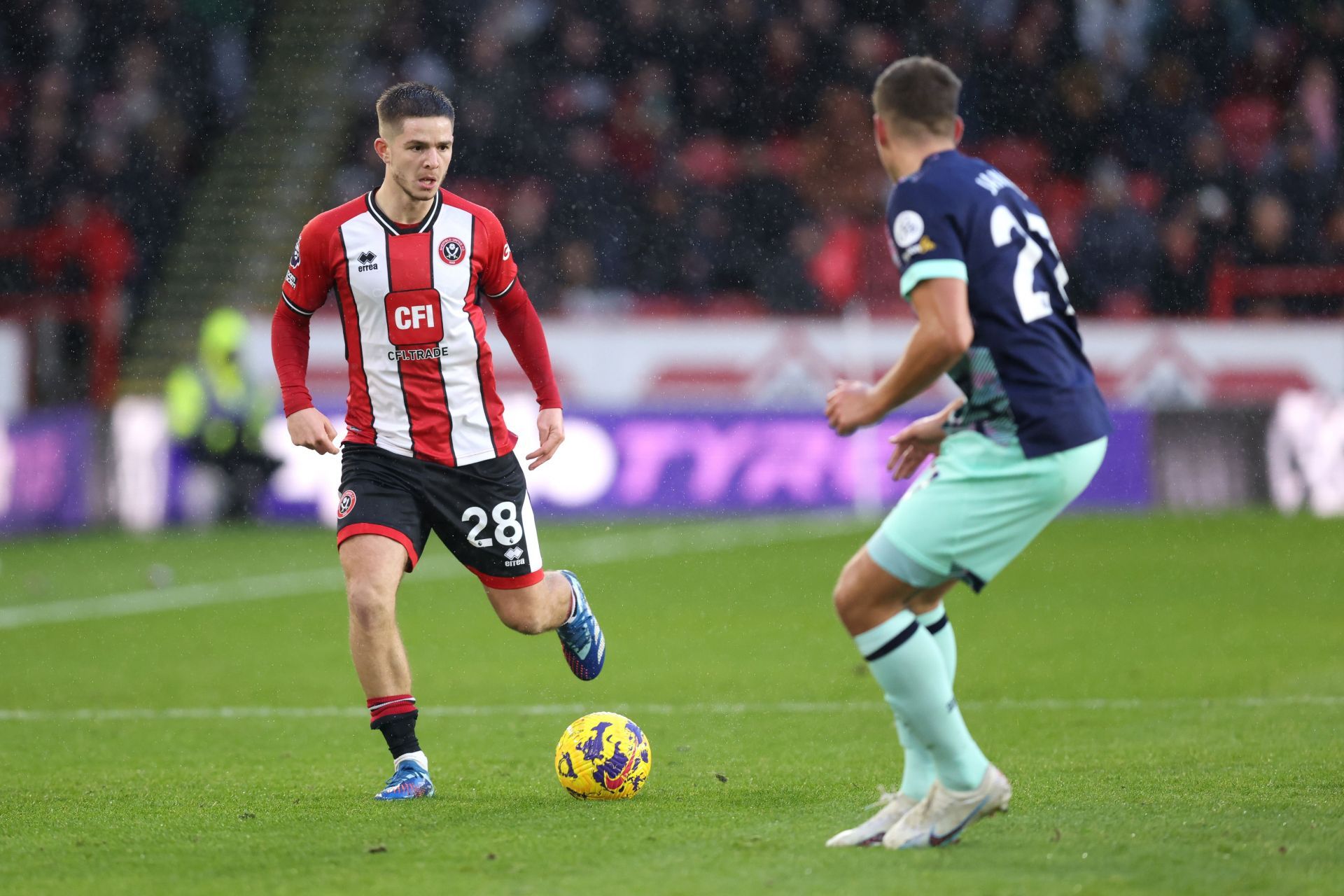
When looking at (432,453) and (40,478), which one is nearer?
(432,453)

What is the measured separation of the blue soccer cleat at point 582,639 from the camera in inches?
253

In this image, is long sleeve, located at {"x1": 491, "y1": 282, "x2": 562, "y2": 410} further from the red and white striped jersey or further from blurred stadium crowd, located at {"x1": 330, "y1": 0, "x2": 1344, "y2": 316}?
blurred stadium crowd, located at {"x1": 330, "y1": 0, "x2": 1344, "y2": 316}

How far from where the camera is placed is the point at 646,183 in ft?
66.2

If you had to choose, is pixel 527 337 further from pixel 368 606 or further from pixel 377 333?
pixel 368 606

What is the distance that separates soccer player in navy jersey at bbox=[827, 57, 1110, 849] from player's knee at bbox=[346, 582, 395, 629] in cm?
168

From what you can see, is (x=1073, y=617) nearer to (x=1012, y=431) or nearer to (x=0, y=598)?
(x=1012, y=431)

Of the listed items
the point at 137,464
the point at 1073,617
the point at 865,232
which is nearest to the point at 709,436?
the point at 865,232

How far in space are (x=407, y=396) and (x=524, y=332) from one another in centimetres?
57

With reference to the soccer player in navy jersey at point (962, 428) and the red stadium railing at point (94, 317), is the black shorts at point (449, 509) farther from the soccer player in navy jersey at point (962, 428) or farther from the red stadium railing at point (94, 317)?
the red stadium railing at point (94, 317)

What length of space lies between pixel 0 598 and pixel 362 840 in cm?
818

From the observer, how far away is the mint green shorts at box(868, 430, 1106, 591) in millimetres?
4535

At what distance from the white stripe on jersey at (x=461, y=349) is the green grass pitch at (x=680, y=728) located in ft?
3.72

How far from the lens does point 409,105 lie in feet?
18.8

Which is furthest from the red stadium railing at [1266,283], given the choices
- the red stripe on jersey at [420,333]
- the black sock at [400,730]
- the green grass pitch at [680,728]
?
the black sock at [400,730]
